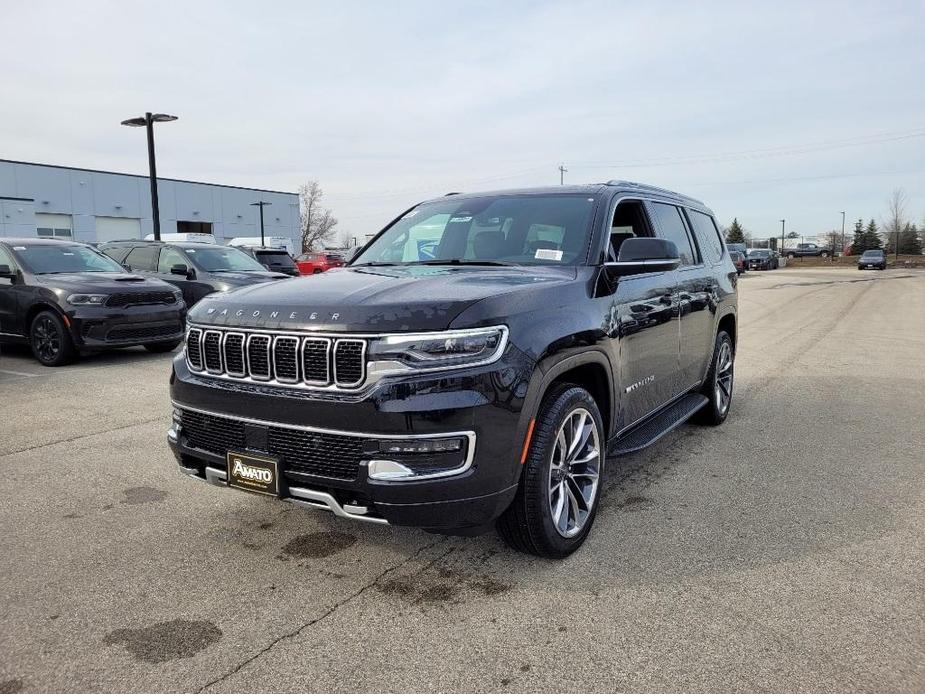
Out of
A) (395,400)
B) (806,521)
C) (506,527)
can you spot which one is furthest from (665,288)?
(395,400)

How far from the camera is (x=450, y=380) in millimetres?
2887

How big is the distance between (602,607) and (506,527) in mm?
559

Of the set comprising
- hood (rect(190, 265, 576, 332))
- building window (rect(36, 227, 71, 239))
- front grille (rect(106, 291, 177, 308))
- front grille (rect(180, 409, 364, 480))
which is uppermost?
building window (rect(36, 227, 71, 239))

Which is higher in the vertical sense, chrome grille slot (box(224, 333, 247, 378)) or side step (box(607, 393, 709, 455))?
chrome grille slot (box(224, 333, 247, 378))

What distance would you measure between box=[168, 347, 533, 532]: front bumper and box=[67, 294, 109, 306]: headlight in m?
7.28

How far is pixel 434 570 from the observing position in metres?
3.39

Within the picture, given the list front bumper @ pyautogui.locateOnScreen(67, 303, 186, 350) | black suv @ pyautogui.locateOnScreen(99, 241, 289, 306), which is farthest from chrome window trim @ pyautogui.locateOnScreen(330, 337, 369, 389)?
black suv @ pyautogui.locateOnScreen(99, 241, 289, 306)

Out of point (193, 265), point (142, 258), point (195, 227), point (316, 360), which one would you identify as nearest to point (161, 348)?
point (193, 265)

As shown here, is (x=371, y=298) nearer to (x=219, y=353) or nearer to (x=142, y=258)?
(x=219, y=353)

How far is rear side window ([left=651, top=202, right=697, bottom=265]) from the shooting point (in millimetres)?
5121

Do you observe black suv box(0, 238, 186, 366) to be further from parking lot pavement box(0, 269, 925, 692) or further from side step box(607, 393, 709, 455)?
side step box(607, 393, 709, 455)

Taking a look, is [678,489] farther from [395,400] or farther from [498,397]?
[395,400]

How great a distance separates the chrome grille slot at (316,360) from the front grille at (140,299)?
7586 millimetres

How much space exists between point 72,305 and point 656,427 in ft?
25.7
